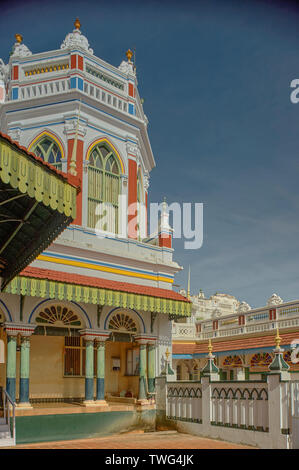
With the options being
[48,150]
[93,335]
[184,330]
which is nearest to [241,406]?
[93,335]

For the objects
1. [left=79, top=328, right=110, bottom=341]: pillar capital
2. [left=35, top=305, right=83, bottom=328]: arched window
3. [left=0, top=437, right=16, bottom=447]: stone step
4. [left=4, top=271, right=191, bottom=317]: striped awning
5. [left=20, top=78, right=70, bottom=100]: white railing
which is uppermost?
[left=20, top=78, right=70, bottom=100]: white railing

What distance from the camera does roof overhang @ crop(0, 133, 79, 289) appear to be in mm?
6719

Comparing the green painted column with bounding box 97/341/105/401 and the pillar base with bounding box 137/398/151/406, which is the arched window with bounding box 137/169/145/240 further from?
the pillar base with bounding box 137/398/151/406

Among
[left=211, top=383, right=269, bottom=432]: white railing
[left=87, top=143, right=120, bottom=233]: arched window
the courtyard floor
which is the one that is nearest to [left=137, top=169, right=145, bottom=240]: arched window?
[left=87, top=143, right=120, bottom=233]: arched window

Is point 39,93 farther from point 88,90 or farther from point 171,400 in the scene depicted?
point 171,400

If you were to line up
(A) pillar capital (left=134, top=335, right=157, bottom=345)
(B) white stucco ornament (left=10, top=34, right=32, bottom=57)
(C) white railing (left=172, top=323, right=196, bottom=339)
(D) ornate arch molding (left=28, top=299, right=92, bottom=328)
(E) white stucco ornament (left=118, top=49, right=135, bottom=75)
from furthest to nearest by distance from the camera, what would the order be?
(C) white railing (left=172, top=323, right=196, bottom=339)
(E) white stucco ornament (left=118, top=49, right=135, bottom=75)
(B) white stucco ornament (left=10, top=34, right=32, bottom=57)
(A) pillar capital (left=134, top=335, right=157, bottom=345)
(D) ornate arch molding (left=28, top=299, right=92, bottom=328)

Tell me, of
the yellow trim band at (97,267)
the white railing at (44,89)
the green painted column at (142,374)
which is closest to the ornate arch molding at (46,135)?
the white railing at (44,89)

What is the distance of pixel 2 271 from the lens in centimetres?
1180

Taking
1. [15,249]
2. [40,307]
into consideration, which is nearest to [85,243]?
[40,307]

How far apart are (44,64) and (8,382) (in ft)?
39.0

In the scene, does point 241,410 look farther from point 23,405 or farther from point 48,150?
point 48,150

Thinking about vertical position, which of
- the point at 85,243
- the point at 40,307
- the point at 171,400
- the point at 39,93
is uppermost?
the point at 39,93

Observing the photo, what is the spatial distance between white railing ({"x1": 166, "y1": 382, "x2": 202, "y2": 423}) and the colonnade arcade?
1258 millimetres
